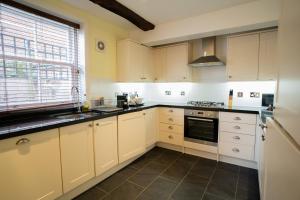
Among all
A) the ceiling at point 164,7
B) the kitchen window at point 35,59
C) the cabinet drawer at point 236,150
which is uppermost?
the ceiling at point 164,7

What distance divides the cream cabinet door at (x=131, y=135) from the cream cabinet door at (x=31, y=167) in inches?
36.3

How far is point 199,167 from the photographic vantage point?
98.8 inches

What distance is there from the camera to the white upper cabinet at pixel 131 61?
2.91 m

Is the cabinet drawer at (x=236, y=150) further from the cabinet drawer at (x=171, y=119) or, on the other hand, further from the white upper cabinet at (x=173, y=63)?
the white upper cabinet at (x=173, y=63)

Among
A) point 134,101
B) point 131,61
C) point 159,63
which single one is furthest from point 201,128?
point 131,61

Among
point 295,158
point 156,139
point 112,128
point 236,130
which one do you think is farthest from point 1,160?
point 236,130

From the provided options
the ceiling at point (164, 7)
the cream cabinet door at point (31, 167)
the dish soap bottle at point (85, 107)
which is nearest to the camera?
the cream cabinet door at point (31, 167)

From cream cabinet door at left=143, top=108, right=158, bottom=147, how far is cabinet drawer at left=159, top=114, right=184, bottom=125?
0.12 meters

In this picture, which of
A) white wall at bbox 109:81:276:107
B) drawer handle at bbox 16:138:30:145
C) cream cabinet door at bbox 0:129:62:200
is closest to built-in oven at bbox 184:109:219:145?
white wall at bbox 109:81:276:107

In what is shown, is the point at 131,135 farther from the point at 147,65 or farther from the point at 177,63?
the point at 177,63

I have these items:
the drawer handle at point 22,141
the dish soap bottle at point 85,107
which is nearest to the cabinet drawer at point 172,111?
the dish soap bottle at point 85,107

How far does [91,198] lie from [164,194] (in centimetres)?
86

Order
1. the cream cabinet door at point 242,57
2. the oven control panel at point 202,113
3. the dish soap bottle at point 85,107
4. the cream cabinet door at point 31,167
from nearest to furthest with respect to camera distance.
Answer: the cream cabinet door at point 31,167, the dish soap bottle at point 85,107, the cream cabinet door at point 242,57, the oven control panel at point 202,113

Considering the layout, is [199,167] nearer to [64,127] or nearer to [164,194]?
[164,194]
